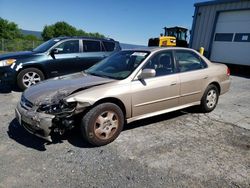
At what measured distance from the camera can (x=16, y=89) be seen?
7023 millimetres

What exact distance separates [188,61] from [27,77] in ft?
15.1

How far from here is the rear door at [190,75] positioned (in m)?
4.59

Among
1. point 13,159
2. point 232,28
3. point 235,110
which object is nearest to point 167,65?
point 235,110

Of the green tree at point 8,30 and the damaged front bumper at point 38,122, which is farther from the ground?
the green tree at point 8,30

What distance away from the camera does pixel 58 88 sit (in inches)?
142

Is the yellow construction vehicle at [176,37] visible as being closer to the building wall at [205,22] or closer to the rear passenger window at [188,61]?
the building wall at [205,22]

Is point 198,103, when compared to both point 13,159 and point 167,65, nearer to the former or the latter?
point 167,65

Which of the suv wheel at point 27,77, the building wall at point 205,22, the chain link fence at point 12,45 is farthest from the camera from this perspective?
the chain link fence at point 12,45

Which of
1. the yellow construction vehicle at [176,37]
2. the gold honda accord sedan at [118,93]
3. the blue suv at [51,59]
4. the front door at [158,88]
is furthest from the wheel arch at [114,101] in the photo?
the yellow construction vehicle at [176,37]

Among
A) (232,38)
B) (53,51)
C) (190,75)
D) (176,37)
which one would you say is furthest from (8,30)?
(190,75)

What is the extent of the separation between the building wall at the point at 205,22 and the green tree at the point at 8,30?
4018cm

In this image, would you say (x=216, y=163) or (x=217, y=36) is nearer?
(x=216, y=163)

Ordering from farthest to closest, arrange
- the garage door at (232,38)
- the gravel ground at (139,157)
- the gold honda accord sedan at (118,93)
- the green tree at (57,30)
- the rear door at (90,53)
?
the green tree at (57,30) < the garage door at (232,38) < the rear door at (90,53) < the gold honda accord sedan at (118,93) < the gravel ground at (139,157)

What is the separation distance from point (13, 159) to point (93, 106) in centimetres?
131
